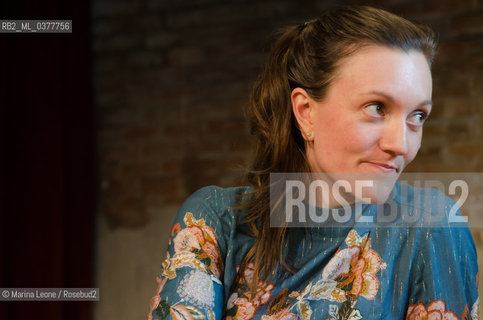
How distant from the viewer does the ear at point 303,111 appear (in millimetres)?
1213

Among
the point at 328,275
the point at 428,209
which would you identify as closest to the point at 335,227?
the point at 328,275

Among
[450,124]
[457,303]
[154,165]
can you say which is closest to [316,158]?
[457,303]

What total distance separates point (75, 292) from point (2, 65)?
1.12 m

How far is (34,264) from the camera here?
2.50m

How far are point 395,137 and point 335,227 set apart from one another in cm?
26

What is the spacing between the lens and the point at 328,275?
1186 mm

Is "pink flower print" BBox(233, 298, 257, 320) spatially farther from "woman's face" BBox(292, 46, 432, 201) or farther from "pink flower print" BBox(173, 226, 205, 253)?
"woman's face" BBox(292, 46, 432, 201)

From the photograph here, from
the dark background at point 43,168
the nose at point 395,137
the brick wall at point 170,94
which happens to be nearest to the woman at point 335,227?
the nose at point 395,137

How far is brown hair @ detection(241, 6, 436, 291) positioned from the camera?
115cm

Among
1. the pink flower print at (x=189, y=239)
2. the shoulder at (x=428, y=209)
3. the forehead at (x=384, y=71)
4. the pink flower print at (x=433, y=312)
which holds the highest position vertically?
the forehead at (x=384, y=71)

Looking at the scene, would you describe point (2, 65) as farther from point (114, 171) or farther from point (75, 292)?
point (75, 292)

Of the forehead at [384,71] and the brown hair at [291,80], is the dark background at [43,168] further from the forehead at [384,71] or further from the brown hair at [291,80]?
the forehead at [384,71]

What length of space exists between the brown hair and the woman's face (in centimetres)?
3

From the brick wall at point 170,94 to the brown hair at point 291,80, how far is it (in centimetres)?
122
